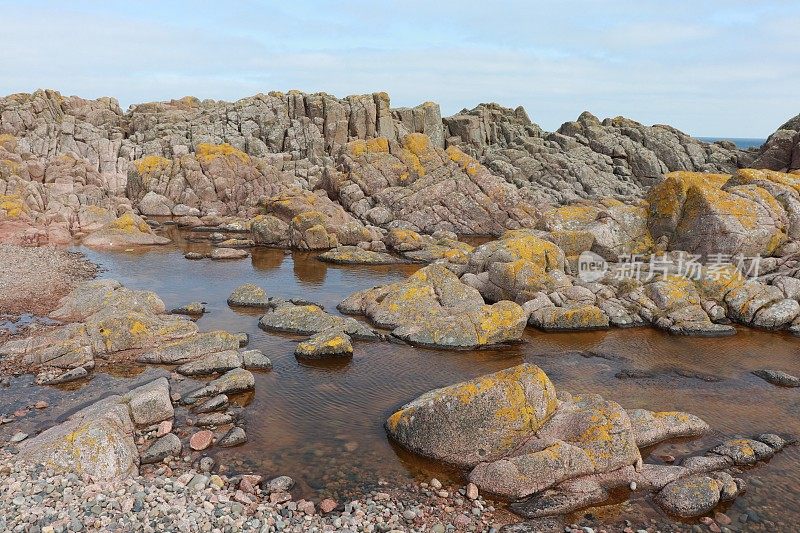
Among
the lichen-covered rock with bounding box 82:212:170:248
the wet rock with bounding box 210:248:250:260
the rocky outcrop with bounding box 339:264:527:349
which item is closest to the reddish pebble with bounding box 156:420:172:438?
the rocky outcrop with bounding box 339:264:527:349

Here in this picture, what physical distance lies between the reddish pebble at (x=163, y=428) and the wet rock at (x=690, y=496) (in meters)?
19.5

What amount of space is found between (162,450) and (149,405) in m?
3.21

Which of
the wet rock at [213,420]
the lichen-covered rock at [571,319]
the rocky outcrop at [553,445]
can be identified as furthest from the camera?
the lichen-covered rock at [571,319]

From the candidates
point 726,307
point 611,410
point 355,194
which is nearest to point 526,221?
point 355,194

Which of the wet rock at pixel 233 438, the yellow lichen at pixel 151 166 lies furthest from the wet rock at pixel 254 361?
the yellow lichen at pixel 151 166

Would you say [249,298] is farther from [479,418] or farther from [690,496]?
[690,496]

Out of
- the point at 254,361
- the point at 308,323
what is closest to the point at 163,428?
the point at 254,361

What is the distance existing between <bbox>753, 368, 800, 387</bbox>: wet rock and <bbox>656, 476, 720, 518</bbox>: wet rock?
14.9 m

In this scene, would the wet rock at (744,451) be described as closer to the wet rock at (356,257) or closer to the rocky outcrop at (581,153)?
the wet rock at (356,257)

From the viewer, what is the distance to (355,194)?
8781 cm

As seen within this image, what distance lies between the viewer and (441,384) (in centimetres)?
2948

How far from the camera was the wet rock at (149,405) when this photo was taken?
76.8 feet

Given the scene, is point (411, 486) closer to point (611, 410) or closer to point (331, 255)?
point (611, 410)

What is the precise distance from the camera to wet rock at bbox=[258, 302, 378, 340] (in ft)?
120
